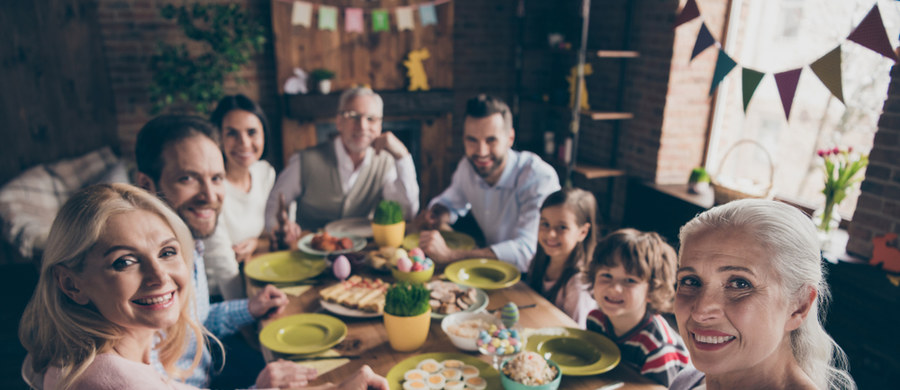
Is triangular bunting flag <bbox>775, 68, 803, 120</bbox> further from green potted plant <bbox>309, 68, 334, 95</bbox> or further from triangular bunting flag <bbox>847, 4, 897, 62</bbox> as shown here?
green potted plant <bbox>309, 68, 334, 95</bbox>

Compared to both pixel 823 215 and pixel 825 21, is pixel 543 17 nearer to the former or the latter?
pixel 825 21

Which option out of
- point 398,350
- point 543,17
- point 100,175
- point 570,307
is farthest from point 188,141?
point 543,17

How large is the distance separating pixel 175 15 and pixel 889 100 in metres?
4.26

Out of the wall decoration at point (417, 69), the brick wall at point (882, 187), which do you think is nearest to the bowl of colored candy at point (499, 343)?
the brick wall at point (882, 187)

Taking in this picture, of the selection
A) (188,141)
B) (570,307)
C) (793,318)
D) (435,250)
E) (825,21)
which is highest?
(825,21)

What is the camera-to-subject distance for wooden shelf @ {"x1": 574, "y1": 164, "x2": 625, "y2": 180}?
4.11 meters

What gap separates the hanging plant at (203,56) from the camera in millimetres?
3846

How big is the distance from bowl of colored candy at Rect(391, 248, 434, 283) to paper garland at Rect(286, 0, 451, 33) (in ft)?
9.10

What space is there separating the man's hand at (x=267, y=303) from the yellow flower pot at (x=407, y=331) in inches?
17.9

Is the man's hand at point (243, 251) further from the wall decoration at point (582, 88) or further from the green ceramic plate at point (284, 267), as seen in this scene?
the wall decoration at point (582, 88)

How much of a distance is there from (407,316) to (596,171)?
305 cm

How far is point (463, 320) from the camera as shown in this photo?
1561 millimetres

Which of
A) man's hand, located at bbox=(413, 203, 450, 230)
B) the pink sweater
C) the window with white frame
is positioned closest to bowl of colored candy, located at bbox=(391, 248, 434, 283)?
man's hand, located at bbox=(413, 203, 450, 230)

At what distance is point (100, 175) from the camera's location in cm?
380
